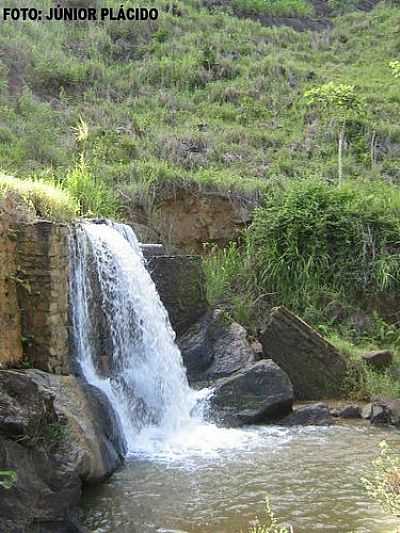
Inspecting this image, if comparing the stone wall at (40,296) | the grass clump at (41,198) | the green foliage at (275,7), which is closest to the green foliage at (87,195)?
the grass clump at (41,198)

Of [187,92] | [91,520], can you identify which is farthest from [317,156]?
[91,520]

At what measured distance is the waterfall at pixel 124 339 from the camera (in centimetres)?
780

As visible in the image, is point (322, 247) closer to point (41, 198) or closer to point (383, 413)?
point (383, 413)

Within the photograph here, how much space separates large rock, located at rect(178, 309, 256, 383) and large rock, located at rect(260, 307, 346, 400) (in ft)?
1.12

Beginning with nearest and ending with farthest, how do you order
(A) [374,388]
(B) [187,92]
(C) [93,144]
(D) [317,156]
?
(A) [374,388]
(C) [93,144]
(D) [317,156]
(B) [187,92]

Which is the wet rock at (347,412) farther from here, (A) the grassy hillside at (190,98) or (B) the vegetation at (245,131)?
(A) the grassy hillside at (190,98)

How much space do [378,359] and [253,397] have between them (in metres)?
2.26

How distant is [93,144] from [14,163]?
241 cm

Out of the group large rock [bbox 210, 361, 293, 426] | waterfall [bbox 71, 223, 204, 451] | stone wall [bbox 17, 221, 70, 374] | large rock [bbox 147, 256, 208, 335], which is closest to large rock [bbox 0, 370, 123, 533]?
stone wall [bbox 17, 221, 70, 374]

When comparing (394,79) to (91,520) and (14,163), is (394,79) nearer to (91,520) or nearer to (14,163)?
(14,163)

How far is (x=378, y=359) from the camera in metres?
9.87

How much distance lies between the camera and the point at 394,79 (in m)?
21.2

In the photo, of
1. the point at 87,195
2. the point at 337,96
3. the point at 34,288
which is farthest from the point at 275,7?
the point at 34,288

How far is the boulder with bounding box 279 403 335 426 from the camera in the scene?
8.38m
